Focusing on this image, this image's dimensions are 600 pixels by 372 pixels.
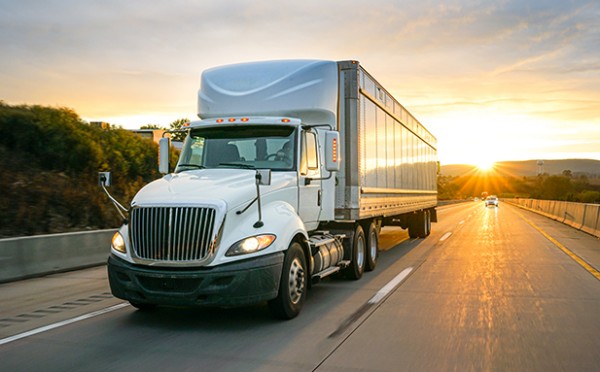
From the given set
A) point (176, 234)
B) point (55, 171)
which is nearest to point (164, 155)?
point (176, 234)

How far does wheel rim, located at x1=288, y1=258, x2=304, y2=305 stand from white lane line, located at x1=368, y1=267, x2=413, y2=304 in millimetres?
1324

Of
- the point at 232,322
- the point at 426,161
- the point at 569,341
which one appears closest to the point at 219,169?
the point at 232,322

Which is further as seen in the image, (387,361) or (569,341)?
(569,341)

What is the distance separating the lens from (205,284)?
20.7 ft

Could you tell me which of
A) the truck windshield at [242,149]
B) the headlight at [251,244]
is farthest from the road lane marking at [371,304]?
the truck windshield at [242,149]

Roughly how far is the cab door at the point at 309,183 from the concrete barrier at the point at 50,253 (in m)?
5.47

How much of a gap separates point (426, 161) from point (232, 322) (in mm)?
15349

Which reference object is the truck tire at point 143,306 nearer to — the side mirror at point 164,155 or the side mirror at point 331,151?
the side mirror at point 164,155

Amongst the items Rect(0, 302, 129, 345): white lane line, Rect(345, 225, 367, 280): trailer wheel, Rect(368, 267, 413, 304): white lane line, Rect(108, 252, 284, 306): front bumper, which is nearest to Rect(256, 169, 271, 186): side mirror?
Rect(108, 252, 284, 306): front bumper

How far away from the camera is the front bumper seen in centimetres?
633

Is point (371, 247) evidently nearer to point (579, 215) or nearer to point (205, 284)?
point (205, 284)

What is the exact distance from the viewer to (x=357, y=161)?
33.7ft

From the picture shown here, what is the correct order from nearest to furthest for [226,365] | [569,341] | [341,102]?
[226,365] < [569,341] < [341,102]

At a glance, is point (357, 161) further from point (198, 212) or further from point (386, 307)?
point (198, 212)
